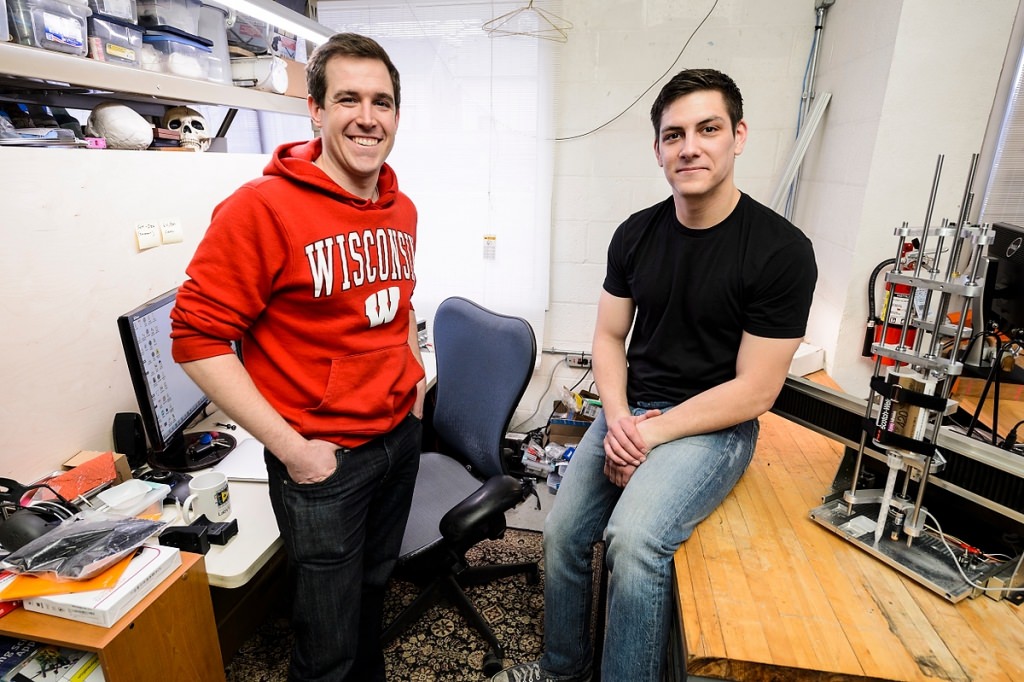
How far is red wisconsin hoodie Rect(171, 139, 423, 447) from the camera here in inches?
39.4

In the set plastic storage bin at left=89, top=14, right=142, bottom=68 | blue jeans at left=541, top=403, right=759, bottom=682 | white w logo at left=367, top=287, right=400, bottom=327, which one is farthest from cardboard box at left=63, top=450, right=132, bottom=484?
blue jeans at left=541, top=403, right=759, bottom=682

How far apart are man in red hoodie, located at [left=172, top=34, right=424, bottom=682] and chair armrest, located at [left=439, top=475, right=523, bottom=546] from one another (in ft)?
0.78

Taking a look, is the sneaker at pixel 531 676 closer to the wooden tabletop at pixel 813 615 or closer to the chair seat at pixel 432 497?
the chair seat at pixel 432 497

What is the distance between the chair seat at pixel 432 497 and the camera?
1538 mm

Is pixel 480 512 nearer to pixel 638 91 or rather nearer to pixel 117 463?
pixel 117 463

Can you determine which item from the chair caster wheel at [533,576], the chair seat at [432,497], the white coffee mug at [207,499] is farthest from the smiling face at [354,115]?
the chair caster wheel at [533,576]

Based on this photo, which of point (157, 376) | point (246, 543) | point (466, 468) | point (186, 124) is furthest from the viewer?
point (466, 468)

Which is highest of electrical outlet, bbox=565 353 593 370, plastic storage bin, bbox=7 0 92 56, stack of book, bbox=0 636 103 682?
plastic storage bin, bbox=7 0 92 56

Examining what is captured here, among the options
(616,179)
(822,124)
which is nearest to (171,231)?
(616,179)

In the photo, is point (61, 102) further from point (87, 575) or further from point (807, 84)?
point (807, 84)

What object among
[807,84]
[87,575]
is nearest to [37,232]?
[87,575]

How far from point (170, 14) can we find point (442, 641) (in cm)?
210

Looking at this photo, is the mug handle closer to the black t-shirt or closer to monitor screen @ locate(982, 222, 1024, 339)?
the black t-shirt

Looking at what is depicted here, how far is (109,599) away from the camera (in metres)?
0.93
